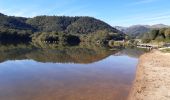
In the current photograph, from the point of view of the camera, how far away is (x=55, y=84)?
29.8 metres

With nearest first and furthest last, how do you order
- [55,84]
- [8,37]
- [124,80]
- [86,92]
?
[86,92], [55,84], [124,80], [8,37]

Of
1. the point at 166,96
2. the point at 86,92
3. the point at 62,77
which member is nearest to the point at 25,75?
the point at 62,77

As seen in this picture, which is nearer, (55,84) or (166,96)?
(166,96)

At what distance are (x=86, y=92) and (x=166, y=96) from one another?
24.4ft

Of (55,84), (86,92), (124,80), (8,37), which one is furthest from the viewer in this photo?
(8,37)

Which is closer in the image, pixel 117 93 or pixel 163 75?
pixel 117 93

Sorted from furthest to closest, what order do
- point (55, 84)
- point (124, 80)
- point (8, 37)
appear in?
1. point (8, 37)
2. point (124, 80)
3. point (55, 84)

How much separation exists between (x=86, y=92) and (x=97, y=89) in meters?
1.93

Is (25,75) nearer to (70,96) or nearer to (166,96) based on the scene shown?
(70,96)

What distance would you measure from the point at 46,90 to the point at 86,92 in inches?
145

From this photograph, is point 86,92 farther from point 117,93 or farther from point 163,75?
point 163,75

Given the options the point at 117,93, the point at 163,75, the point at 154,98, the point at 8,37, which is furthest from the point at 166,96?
the point at 8,37

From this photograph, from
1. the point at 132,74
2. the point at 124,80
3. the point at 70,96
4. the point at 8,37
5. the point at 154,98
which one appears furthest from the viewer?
the point at 8,37

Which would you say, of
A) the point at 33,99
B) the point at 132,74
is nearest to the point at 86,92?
the point at 33,99
